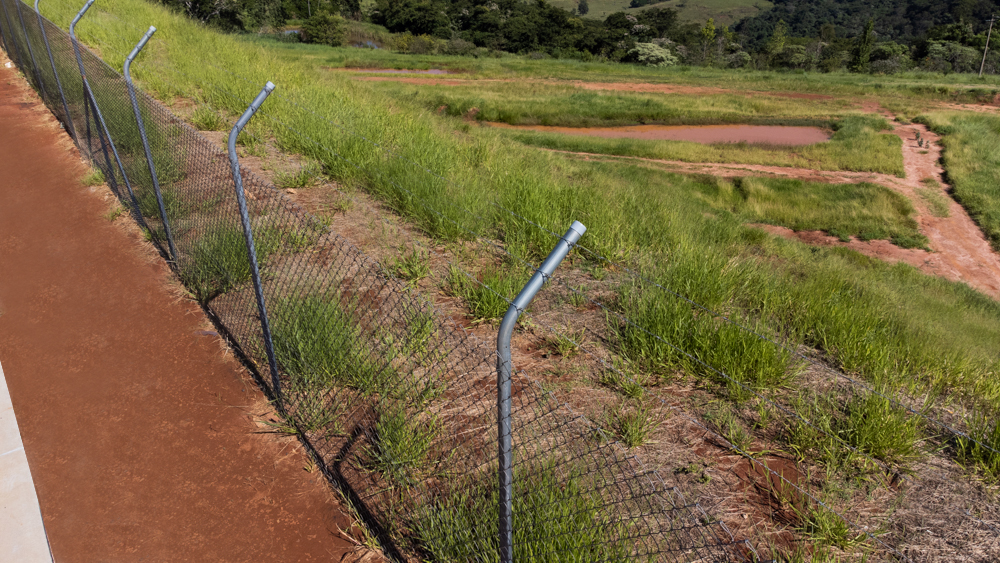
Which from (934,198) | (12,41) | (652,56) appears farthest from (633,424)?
(652,56)

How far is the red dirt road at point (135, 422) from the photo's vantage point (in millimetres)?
3211

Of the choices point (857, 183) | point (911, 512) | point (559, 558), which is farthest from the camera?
point (857, 183)

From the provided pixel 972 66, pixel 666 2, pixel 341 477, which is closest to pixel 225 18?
pixel 341 477

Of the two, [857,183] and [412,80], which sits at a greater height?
[412,80]

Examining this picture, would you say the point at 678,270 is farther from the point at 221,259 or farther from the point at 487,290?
the point at 221,259

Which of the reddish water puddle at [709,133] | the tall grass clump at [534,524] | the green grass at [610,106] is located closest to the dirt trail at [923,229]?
the reddish water puddle at [709,133]

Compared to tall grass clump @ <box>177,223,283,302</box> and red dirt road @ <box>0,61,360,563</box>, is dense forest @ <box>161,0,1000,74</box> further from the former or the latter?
tall grass clump @ <box>177,223,283,302</box>

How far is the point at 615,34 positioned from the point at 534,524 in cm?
6552

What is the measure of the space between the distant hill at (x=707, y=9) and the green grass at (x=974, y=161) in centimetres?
9194

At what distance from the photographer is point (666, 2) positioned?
138 m

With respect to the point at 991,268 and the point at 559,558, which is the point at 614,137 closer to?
the point at 991,268

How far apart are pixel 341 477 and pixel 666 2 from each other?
497 feet

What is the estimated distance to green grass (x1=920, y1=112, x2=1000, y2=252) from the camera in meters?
17.7

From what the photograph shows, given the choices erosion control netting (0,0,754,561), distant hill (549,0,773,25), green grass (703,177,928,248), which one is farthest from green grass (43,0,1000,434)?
distant hill (549,0,773,25)
